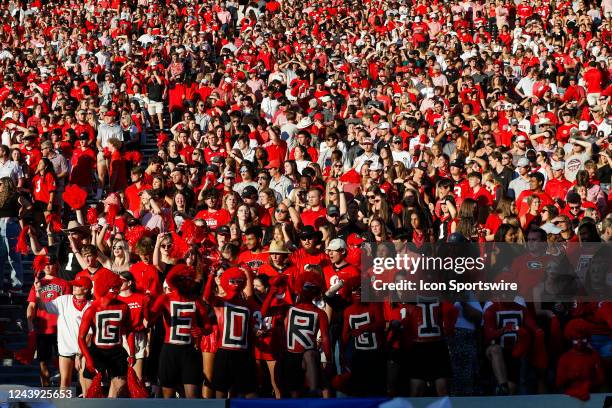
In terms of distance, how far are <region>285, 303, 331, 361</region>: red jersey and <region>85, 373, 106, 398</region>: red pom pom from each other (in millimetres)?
1650

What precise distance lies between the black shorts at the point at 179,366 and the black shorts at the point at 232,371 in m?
0.18

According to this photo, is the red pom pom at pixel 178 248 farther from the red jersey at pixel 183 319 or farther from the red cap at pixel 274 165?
the red cap at pixel 274 165

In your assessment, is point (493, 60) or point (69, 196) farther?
point (493, 60)

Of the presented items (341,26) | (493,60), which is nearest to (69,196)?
(493,60)

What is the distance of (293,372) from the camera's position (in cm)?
966

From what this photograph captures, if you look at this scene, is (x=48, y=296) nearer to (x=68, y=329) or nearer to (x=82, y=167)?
(x=68, y=329)

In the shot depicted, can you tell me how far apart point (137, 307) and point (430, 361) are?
2.57m


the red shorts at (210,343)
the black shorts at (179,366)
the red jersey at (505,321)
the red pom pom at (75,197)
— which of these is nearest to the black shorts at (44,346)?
the black shorts at (179,366)

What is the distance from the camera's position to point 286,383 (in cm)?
969

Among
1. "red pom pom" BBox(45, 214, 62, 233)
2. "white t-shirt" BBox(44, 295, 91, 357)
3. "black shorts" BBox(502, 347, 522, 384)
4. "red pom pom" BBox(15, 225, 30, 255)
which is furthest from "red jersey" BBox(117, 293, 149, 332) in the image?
"red pom pom" BBox(45, 214, 62, 233)

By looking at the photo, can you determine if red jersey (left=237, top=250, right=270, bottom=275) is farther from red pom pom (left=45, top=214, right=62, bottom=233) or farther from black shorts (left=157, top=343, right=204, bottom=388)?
red pom pom (left=45, top=214, right=62, bottom=233)

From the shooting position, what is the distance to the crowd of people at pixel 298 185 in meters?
9.66

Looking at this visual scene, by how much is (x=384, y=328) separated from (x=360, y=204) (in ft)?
11.8

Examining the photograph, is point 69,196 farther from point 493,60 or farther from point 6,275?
point 493,60
